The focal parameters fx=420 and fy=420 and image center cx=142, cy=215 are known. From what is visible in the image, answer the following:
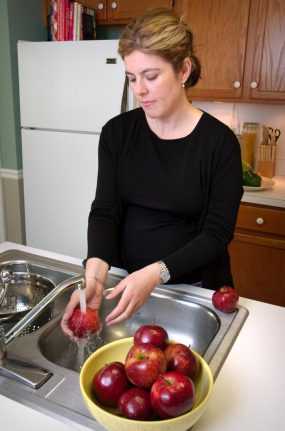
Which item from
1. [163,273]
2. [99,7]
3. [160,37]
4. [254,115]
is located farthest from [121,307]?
[99,7]

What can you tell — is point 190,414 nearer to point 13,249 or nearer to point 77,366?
point 77,366

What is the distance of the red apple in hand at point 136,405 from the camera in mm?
597

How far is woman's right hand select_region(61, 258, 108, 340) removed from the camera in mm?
918

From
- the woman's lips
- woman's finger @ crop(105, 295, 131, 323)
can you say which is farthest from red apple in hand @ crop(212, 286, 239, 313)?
the woman's lips

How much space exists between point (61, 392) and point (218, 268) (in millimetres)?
665

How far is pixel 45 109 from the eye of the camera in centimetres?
257

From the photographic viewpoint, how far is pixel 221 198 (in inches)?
44.0

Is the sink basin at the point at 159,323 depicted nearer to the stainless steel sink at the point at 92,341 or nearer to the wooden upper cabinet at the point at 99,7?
the stainless steel sink at the point at 92,341

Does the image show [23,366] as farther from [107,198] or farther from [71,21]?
[71,21]

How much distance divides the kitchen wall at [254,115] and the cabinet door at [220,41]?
30 cm

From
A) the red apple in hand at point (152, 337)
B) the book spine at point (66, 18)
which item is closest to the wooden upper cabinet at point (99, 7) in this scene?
the book spine at point (66, 18)

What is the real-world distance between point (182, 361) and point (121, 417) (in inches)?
5.1

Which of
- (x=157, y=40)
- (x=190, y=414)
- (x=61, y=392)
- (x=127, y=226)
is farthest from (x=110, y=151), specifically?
(x=190, y=414)

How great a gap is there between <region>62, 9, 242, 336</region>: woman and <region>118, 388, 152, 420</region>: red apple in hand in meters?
0.32
